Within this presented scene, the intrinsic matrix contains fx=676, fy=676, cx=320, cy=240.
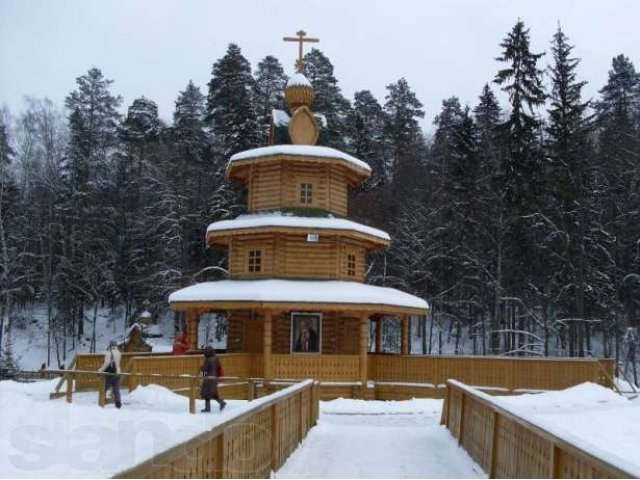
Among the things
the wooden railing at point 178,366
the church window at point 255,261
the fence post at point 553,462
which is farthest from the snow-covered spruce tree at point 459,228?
the fence post at point 553,462

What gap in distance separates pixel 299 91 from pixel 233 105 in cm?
2043

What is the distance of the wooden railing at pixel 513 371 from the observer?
67.9 ft

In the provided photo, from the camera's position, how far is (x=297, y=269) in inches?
968

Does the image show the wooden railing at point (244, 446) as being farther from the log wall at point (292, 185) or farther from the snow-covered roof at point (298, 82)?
the snow-covered roof at point (298, 82)

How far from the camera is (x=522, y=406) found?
59.9ft

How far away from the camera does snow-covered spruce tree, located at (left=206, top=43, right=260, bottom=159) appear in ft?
145

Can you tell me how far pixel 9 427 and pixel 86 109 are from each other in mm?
42046

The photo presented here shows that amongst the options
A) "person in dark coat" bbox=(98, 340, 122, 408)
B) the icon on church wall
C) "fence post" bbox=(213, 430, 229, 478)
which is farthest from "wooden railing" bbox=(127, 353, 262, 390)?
"fence post" bbox=(213, 430, 229, 478)

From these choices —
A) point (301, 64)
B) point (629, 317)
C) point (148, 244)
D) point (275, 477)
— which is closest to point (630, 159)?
point (629, 317)

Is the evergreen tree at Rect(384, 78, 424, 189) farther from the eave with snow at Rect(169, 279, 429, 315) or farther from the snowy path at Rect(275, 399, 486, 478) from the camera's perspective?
the snowy path at Rect(275, 399, 486, 478)

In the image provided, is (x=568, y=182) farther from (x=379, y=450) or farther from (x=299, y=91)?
(x=379, y=450)

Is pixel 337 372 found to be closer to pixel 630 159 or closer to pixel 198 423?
pixel 198 423

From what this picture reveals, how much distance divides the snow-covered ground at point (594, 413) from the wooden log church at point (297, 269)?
5659 mm

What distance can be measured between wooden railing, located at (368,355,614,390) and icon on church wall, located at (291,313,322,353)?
13.2 feet
